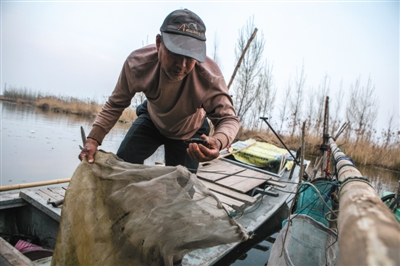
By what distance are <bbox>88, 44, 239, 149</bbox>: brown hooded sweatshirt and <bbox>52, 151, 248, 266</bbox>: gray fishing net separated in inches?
22.2

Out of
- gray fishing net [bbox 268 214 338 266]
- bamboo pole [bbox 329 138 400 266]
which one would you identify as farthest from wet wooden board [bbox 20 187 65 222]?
bamboo pole [bbox 329 138 400 266]

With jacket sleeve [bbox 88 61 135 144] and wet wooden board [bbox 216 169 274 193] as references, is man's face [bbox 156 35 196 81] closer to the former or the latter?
jacket sleeve [bbox 88 61 135 144]

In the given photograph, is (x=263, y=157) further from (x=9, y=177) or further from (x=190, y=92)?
(x=9, y=177)

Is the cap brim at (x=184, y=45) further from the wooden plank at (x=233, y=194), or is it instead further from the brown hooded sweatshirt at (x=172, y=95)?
the wooden plank at (x=233, y=194)

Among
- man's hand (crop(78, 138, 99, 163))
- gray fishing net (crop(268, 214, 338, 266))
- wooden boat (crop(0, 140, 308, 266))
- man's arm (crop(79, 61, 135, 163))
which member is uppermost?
man's arm (crop(79, 61, 135, 163))

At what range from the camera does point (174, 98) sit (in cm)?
189

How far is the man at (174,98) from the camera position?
1547 mm

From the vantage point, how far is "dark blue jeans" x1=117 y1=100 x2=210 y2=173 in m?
2.15

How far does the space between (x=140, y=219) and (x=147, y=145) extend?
1.10m

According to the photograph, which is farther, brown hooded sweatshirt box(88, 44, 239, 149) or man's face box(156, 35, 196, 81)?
brown hooded sweatshirt box(88, 44, 239, 149)

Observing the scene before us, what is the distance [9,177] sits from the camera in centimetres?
524

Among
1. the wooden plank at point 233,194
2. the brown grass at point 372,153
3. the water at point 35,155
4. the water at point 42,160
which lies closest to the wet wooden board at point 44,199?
the wooden plank at point 233,194

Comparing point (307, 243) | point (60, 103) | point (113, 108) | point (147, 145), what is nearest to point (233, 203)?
point (307, 243)

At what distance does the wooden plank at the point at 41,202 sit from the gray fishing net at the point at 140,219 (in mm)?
1287
